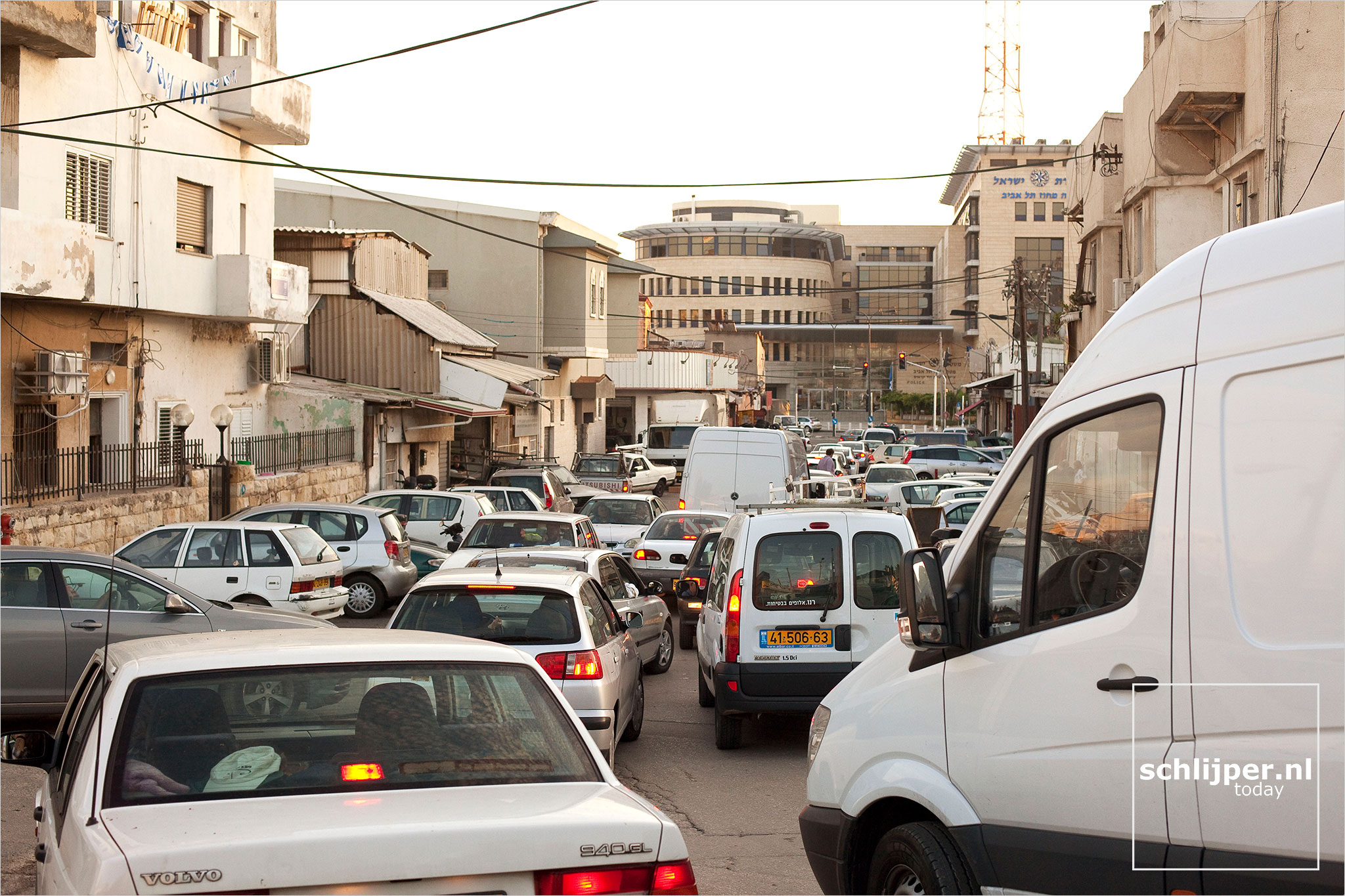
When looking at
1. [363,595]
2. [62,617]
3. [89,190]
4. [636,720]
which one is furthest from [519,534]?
[89,190]

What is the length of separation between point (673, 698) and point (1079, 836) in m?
8.81

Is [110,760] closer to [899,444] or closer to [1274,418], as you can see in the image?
[1274,418]

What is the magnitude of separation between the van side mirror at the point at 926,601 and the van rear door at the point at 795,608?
202 inches

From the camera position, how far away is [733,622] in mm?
9812

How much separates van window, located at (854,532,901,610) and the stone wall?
12.0 metres

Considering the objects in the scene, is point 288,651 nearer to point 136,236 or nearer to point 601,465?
point 136,236

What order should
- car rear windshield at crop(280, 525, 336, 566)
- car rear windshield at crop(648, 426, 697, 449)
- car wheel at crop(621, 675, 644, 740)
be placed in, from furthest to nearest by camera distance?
car rear windshield at crop(648, 426, 697, 449) → car rear windshield at crop(280, 525, 336, 566) → car wheel at crop(621, 675, 644, 740)

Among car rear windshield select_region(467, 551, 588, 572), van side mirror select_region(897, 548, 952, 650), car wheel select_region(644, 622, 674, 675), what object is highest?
van side mirror select_region(897, 548, 952, 650)

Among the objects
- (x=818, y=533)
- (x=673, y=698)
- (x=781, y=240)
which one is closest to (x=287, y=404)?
(x=673, y=698)

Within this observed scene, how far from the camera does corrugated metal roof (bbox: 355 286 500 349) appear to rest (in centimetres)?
3497

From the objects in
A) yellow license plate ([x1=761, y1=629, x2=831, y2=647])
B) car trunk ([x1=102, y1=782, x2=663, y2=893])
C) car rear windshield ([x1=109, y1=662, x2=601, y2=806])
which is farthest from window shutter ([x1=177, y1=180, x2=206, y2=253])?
car trunk ([x1=102, y1=782, x2=663, y2=893])

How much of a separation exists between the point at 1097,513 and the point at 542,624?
A: 5.22m

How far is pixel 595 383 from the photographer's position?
53656mm

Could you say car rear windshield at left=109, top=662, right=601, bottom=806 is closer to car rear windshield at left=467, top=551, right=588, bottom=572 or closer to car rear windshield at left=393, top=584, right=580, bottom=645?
car rear windshield at left=393, top=584, right=580, bottom=645
